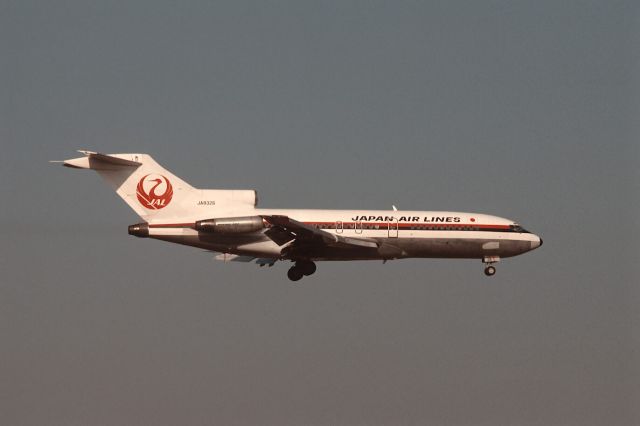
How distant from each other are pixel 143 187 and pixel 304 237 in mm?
7451

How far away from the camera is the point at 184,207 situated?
158 ft

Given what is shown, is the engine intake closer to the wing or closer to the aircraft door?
the wing

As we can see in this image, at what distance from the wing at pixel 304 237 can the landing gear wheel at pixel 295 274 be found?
6.20 feet

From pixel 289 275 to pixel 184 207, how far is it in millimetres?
5703

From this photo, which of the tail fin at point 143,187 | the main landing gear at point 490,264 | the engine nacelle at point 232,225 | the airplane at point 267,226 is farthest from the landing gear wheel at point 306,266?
the main landing gear at point 490,264

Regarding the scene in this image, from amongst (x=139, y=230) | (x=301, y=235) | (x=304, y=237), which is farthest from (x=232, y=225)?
(x=139, y=230)

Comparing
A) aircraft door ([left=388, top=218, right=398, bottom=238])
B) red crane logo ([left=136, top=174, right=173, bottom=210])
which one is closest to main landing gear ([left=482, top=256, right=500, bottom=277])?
aircraft door ([left=388, top=218, right=398, bottom=238])

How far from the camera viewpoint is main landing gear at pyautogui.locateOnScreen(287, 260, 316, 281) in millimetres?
49594

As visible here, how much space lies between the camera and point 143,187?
4831 centimetres

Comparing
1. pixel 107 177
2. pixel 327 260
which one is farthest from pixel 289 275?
pixel 107 177

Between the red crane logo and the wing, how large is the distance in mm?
4811

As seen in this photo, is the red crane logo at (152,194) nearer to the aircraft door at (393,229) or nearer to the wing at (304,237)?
the wing at (304,237)

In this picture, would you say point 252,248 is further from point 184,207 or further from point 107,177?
point 107,177

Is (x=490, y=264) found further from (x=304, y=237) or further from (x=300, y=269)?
(x=304, y=237)
